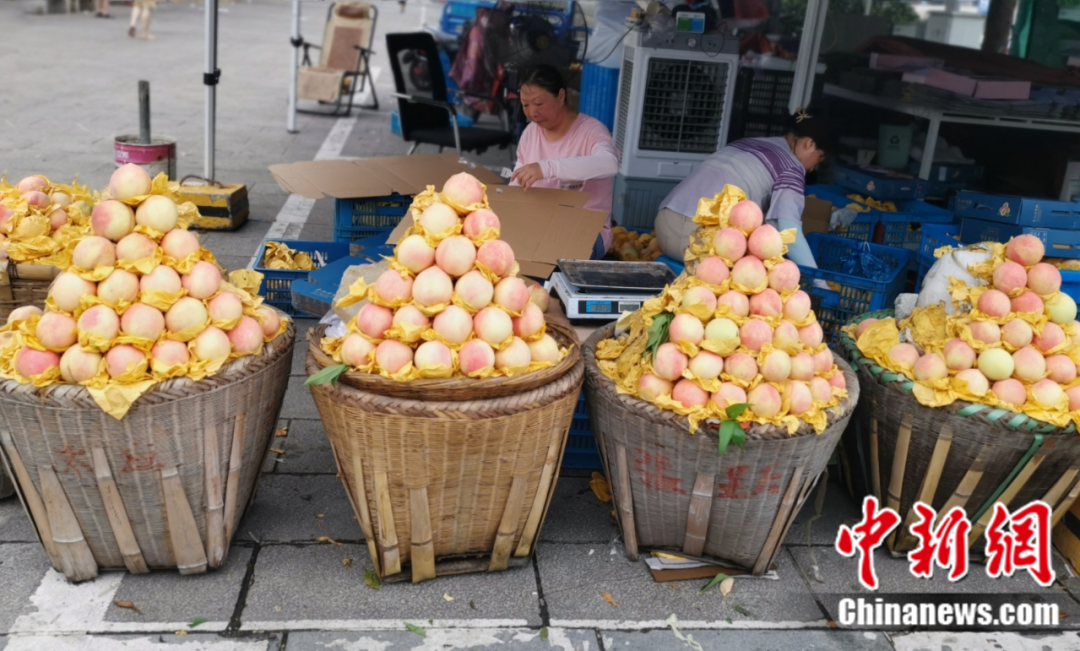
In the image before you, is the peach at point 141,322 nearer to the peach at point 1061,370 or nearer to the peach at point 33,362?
the peach at point 33,362

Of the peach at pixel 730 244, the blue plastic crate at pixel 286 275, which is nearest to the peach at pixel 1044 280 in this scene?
the peach at pixel 730 244

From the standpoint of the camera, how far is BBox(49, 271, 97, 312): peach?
243cm

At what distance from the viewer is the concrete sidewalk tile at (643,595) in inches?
107

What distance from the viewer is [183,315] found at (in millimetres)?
2467

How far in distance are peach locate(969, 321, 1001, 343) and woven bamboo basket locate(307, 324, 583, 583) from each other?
1281 millimetres

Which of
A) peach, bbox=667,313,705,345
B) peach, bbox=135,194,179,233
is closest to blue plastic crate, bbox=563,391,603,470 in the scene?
peach, bbox=667,313,705,345

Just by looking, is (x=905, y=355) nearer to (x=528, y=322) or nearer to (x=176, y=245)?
(x=528, y=322)

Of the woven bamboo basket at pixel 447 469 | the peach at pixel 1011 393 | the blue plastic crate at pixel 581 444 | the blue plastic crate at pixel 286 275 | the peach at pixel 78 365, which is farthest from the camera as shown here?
the blue plastic crate at pixel 286 275

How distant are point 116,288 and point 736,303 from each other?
68.8 inches

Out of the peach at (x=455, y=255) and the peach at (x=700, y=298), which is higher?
the peach at (x=455, y=255)

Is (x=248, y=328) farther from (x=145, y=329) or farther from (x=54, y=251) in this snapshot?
(x=54, y=251)

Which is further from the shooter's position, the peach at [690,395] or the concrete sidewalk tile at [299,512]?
the concrete sidewalk tile at [299,512]

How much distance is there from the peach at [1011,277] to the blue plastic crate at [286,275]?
313cm

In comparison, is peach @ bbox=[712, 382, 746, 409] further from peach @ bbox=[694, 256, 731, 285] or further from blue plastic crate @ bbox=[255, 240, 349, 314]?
blue plastic crate @ bbox=[255, 240, 349, 314]
